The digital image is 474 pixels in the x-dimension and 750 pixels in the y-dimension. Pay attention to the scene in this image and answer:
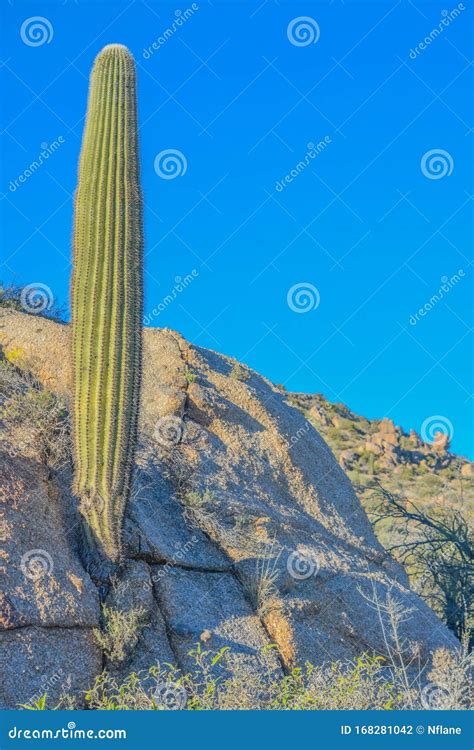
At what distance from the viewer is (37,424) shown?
25.2 ft

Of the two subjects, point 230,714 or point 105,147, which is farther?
point 105,147

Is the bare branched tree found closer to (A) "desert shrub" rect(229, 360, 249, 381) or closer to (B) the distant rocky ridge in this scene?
(A) "desert shrub" rect(229, 360, 249, 381)

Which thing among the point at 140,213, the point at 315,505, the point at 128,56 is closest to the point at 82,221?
the point at 140,213

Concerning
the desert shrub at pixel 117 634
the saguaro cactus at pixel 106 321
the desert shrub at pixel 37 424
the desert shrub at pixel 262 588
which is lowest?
the desert shrub at pixel 117 634

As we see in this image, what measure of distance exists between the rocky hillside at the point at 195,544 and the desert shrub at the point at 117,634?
3 cm

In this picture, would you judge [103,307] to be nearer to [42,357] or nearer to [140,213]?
[140,213]

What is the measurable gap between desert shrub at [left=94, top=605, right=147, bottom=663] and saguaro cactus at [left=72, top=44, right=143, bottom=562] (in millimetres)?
517

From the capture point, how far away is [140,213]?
7246 millimetres

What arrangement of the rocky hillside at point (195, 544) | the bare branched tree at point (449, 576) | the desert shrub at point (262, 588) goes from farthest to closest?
the bare branched tree at point (449, 576)
the desert shrub at point (262, 588)
the rocky hillside at point (195, 544)

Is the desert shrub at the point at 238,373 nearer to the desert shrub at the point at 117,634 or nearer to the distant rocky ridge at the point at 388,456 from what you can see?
the desert shrub at the point at 117,634

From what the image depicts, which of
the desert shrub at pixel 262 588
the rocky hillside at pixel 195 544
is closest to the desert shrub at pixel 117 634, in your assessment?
the rocky hillside at pixel 195 544

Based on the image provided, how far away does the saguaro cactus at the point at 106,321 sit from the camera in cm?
694

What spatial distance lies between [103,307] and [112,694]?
2.89 m

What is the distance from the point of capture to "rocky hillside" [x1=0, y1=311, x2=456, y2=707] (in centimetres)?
654
